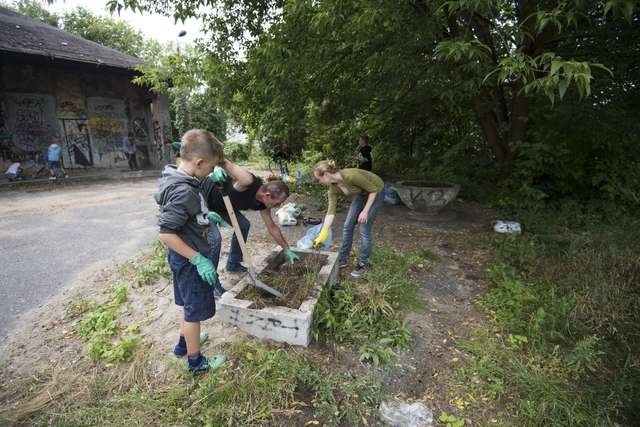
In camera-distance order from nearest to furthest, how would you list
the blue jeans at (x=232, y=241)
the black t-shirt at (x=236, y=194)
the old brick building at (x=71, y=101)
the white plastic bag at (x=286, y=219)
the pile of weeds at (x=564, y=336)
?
the pile of weeds at (x=564, y=336), the black t-shirt at (x=236, y=194), the blue jeans at (x=232, y=241), the white plastic bag at (x=286, y=219), the old brick building at (x=71, y=101)

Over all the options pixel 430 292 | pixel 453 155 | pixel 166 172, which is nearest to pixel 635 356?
pixel 430 292

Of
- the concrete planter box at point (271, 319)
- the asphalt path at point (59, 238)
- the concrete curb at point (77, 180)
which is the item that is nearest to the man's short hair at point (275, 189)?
the concrete planter box at point (271, 319)

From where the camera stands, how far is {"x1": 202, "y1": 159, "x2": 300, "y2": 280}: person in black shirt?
2.85 metres

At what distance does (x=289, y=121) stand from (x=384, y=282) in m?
3.46

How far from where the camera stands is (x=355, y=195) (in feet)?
11.9

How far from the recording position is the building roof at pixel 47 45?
9.48 metres

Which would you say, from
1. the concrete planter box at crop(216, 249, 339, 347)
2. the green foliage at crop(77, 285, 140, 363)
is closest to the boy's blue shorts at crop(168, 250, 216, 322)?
the concrete planter box at crop(216, 249, 339, 347)

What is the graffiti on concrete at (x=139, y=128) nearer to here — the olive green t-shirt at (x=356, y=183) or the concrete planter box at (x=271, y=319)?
the olive green t-shirt at (x=356, y=183)

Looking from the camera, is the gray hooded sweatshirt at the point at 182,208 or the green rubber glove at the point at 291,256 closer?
the gray hooded sweatshirt at the point at 182,208

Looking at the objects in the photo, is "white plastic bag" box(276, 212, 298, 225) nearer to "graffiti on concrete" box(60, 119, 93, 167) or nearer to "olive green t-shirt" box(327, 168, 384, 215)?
"olive green t-shirt" box(327, 168, 384, 215)

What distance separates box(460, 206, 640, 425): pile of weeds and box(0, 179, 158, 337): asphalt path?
4082 mm

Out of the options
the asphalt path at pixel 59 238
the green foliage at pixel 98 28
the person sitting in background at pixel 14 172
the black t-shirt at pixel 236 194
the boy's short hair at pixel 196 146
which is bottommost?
the asphalt path at pixel 59 238

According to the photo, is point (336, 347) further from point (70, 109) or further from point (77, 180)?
point (70, 109)

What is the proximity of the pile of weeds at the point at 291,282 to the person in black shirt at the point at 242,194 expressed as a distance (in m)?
0.12
